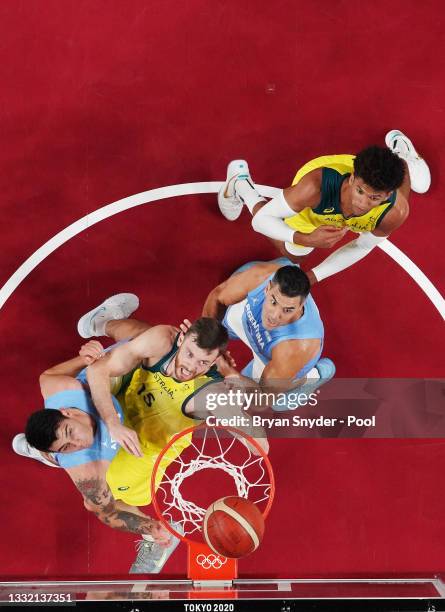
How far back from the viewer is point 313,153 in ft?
12.5

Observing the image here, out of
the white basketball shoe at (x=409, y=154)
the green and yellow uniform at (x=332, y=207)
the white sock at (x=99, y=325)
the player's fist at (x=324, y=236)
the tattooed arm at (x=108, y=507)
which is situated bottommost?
the tattooed arm at (x=108, y=507)

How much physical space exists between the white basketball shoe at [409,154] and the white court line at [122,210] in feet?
1.30

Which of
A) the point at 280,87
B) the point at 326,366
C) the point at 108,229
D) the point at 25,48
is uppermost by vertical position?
the point at 25,48

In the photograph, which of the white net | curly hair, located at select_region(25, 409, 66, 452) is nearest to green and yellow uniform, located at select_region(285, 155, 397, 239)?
the white net

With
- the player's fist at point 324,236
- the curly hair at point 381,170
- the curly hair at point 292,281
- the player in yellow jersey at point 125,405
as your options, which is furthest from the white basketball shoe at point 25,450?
the curly hair at point 381,170

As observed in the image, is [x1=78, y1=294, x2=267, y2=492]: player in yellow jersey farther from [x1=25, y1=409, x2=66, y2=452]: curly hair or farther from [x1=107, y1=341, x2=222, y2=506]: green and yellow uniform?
[x1=25, y1=409, x2=66, y2=452]: curly hair

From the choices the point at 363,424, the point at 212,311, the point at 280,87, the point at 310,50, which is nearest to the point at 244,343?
the point at 212,311

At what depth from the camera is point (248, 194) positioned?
3754 mm

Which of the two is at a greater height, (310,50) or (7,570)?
(310,50)

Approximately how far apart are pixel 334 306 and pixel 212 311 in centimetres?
69

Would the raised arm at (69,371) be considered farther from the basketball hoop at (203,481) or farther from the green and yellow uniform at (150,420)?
the basketball hoop at (203,481)

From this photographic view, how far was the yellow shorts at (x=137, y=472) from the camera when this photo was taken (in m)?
3.76

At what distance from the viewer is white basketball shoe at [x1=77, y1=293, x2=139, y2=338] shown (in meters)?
3.79

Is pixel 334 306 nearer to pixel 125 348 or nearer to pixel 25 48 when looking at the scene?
pixel 125 348
